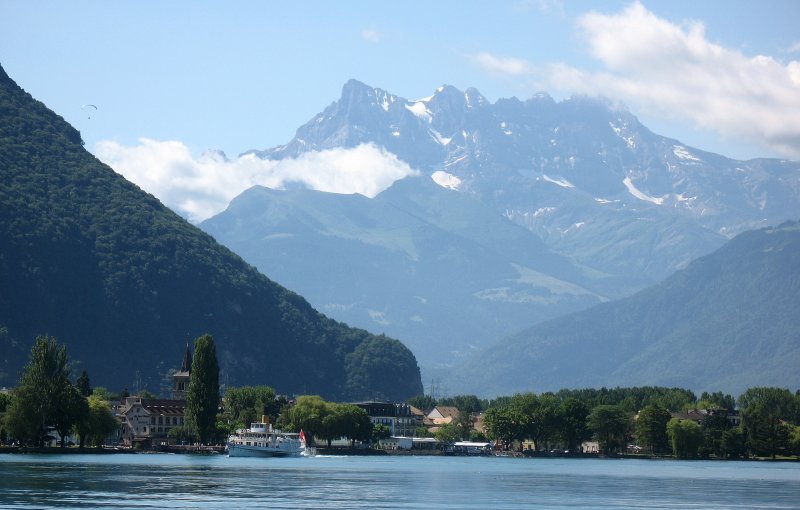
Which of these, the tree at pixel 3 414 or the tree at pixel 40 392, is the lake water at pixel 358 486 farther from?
the tree at pixel 3 414

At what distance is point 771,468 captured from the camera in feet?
646

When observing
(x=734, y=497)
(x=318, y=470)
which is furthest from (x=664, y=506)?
(x=318, y=470)

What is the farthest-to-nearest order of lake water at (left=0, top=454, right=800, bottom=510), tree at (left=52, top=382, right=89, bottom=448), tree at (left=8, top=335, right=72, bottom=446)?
tree at (left=52, top=382, right=89, bottom=448), tree at (left=8, top=335, right=72, bottom=446), lake water at (left=0, top=454, right=800, bottom=510)

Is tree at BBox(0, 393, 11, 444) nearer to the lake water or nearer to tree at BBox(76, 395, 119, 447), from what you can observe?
the lake water

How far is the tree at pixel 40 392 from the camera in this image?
16825cm

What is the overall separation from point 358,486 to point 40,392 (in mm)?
54529

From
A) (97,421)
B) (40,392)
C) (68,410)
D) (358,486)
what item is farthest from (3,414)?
(358,486)

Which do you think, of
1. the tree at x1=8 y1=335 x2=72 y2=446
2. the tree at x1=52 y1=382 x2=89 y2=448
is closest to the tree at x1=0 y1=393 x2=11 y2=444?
the tree at x1=8 y1=335 x2=72 y2=446

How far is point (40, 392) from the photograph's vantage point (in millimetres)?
168000

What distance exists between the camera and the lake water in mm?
107000

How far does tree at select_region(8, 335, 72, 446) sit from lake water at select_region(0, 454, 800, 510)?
481 centimetres

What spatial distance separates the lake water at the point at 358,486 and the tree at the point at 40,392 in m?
4.81

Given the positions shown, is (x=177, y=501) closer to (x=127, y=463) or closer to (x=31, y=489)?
(x=31, y=489)

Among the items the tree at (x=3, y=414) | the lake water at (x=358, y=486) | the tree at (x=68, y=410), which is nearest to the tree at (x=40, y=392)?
the tree at (x=68, y=410)
